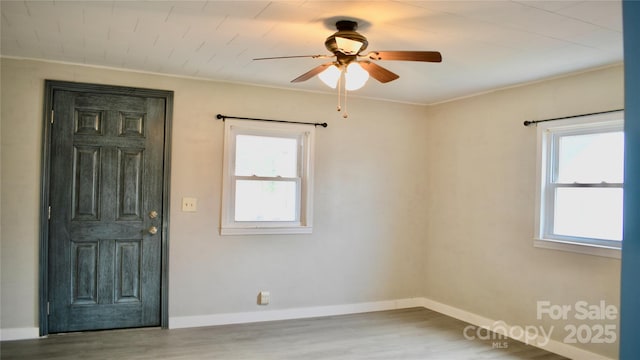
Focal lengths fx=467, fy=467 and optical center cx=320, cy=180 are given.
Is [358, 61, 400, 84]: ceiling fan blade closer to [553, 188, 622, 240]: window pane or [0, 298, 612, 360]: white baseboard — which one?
[553, 188, 622, 240]: window pane

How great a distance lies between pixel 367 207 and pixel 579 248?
6.95ft

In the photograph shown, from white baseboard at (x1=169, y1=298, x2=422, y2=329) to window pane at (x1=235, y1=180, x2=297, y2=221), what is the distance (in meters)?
0.94

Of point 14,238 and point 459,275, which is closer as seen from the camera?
point 14,238

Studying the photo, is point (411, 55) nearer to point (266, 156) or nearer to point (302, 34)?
point (302, 34)

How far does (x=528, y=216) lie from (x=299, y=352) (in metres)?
2.35

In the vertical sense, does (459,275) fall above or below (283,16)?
below

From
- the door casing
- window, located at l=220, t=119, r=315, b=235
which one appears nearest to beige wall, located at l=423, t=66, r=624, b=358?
window, located at l=220, t=119, r=315, b=235

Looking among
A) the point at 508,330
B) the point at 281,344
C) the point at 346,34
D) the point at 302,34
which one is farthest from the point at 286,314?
the point at 346,34

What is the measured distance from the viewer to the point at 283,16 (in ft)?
8.82

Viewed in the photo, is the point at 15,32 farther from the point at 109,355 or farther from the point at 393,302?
the point at 393,302

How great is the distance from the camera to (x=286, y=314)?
4.73m

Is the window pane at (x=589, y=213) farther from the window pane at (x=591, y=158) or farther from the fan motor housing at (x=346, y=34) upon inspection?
the fan motor housing at (x=346, y=34)

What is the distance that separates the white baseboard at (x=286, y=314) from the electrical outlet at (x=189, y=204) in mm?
1004

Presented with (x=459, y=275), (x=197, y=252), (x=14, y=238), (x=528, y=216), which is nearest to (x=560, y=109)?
(x=528, y=216)
